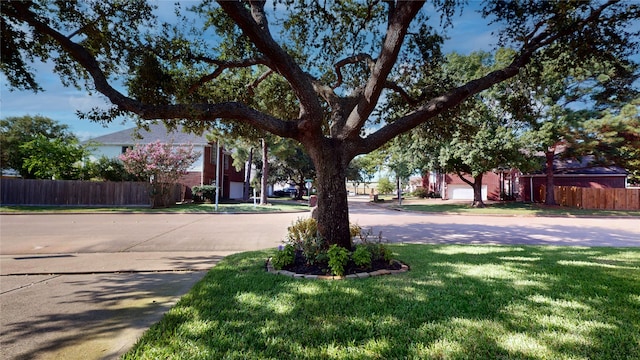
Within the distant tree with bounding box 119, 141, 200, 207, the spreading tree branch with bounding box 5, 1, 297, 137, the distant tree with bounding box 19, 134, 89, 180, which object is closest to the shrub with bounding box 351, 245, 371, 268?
the spreading tree branch with bounding box 5, 1, 297, 137

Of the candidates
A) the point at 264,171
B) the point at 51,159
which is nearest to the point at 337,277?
the point at 264,171

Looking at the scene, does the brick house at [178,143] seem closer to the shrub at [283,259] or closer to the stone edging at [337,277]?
the shrub at [283,259]

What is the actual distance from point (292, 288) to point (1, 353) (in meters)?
2.89

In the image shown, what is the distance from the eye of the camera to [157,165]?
22.5m

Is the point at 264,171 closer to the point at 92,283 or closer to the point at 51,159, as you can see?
the point at 51,159

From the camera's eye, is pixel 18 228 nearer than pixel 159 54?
No

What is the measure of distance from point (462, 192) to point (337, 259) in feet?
117

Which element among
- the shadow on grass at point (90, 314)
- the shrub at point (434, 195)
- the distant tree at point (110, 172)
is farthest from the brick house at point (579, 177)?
the distant tree at point (110, 172)

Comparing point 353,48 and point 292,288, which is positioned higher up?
point 353,48

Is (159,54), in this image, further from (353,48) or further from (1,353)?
(1,353)

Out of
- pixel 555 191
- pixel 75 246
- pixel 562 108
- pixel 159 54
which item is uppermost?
pixel 562 108

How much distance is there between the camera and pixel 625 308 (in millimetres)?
3502

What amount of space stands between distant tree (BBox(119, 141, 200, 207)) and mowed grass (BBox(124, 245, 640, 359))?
19.8 metres

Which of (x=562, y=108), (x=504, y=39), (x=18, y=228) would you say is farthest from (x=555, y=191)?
(x=18, y=228)
